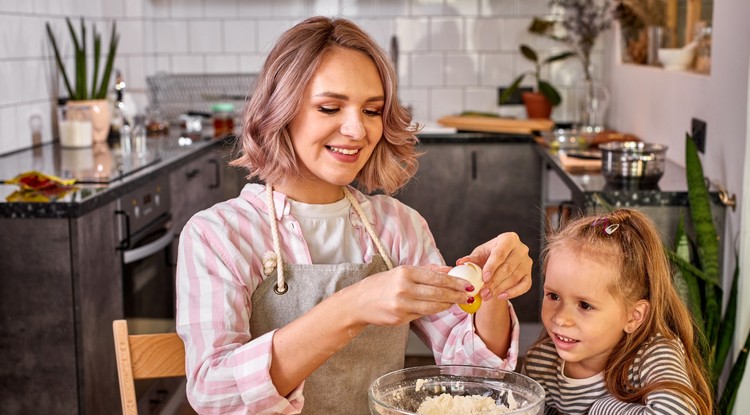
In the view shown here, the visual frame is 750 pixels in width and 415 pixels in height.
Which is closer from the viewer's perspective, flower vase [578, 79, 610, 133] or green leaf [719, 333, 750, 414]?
green leaf [719, 333, 750, 414]

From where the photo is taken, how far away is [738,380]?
2625 millimetres

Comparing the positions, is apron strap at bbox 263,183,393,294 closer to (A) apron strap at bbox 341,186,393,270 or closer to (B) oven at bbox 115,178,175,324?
(A) apron strap at bbox 341,186,393,270

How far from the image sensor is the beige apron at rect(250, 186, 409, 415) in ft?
5.24

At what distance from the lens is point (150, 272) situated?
3473 mm

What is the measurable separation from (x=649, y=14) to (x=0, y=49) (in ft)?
9.46

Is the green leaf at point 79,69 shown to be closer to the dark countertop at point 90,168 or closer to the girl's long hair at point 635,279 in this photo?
the dark countertop at point 90,168

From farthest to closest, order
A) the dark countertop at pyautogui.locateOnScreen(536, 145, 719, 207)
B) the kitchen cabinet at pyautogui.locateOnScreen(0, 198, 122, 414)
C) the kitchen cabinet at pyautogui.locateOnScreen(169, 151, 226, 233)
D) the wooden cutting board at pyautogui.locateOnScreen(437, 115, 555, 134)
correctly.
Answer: the wooden cutting board at pyautogui.locateOnScreen(437, 115, 555, 134) < the kitchen cabinet at pyautogui.locateOnScreen(169, 151, 226, 233) < the dark countertop at pyautogui.locateOnScreen(536, 145, 719, 207) < the kitchen cabinet at pyautogui.locateOnScreen(0, 198, 122, 414)

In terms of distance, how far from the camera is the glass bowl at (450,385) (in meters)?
1.37

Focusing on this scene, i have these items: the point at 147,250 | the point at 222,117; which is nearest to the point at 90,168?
the point at 147,250

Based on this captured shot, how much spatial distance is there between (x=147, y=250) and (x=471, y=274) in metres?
2.12

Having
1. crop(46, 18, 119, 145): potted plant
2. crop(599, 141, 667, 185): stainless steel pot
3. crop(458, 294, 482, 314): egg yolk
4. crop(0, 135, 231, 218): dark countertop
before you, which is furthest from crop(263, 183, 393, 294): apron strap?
crop(46, 18, 119, 145): potted plant

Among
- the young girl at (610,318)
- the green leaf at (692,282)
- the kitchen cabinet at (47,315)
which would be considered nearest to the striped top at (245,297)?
the young girl at (610,318)

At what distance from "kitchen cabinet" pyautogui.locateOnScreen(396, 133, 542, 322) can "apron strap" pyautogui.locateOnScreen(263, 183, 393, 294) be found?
9.71ft

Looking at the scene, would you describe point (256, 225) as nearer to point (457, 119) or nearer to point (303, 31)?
point (303, 31)
